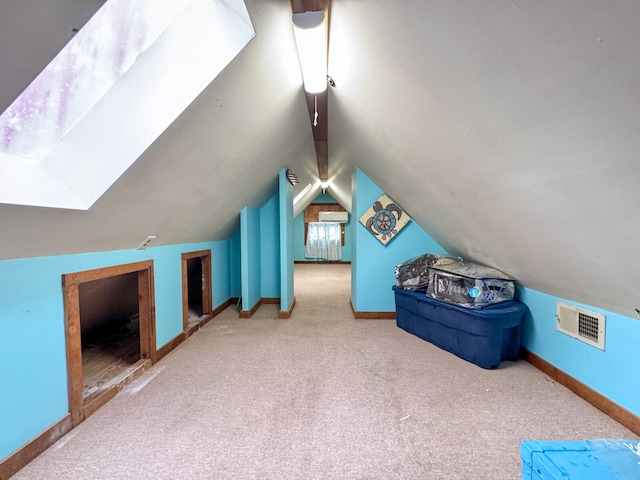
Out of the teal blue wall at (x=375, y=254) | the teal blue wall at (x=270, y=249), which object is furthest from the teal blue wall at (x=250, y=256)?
the teal blue wall at (x=375, y=254)

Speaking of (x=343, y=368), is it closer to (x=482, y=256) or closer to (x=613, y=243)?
(x=482, y=256)

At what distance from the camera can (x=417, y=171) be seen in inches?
82.2

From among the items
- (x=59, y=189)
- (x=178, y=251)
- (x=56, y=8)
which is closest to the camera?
(x=56, y=8)

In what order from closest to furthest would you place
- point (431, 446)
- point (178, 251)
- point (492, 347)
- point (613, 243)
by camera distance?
point (613, 243) < point (431, 446) < point (492, 347) < point (178, 251)

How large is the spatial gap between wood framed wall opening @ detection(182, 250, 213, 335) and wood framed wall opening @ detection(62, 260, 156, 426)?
469mm

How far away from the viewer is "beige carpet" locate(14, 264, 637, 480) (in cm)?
131

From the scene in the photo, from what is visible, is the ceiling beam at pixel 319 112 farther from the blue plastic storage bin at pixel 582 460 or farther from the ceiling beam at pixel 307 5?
the blue plastic storage bin at pixel 582 460

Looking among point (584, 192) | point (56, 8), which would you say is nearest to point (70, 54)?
point (56, 8)

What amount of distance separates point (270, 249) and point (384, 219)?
6.55 feet

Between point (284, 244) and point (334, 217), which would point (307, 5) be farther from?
point (334, 217)

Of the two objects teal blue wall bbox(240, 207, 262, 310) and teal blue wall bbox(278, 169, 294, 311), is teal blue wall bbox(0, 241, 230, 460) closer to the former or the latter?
teal blue wall bbox(240, 207, 262, 310)

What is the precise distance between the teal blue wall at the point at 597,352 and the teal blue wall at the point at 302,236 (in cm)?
732

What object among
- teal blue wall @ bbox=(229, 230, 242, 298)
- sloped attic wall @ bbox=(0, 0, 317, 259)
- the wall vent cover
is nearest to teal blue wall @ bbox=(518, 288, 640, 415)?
the wall vent cover

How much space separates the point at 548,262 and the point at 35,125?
9.43 ft
